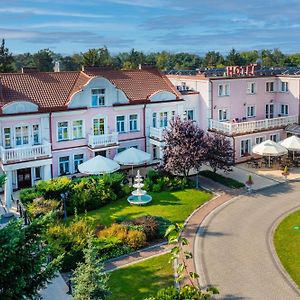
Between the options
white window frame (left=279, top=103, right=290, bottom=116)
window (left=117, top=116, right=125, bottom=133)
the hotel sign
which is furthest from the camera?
the hotel sign

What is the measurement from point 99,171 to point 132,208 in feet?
13.3

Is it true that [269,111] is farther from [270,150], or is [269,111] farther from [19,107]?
[19,107]

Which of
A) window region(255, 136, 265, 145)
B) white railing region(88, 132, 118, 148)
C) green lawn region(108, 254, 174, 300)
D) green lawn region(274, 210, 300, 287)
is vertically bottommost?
green lawn region(108, 254, 174, 300)

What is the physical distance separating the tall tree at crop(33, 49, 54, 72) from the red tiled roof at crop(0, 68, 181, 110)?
6675cm

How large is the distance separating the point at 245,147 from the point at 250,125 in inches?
81.1

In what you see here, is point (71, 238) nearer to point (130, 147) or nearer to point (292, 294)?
point (292, 294)

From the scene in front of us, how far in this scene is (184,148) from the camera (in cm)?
3025

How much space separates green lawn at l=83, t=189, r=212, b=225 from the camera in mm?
26016

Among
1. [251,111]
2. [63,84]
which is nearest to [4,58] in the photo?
[63,84]

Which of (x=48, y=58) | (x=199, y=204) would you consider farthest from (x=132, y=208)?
(x=48, y=58)

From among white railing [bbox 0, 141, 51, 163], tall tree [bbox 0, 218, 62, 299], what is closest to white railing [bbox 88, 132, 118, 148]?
white railing [bbox 0, 141, 51, 163]

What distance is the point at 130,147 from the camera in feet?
117

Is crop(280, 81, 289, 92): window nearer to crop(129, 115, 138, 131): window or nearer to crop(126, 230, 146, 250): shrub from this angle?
crop(129, 115, 138, 131): window

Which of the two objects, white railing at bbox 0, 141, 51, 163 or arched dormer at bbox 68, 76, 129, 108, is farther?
arched dormer at bbox 68, 76, 129, 108
